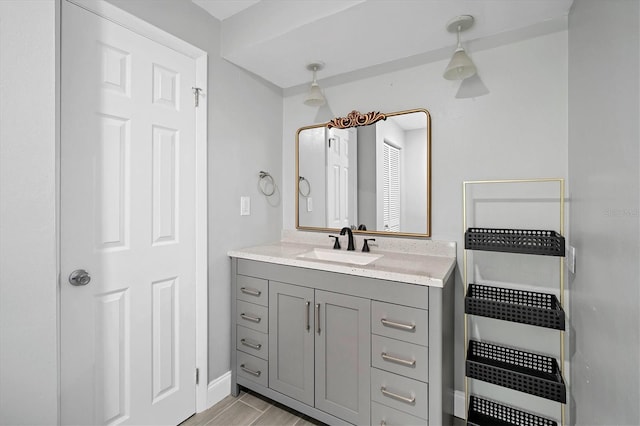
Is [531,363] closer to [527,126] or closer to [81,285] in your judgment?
[527,126]

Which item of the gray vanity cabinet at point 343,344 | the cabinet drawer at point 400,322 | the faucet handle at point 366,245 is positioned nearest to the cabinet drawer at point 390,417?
the gray vanity cabinet at point 343,344

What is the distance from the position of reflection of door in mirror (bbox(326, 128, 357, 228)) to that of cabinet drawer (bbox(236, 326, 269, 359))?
0.92 metres

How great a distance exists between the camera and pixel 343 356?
1.61 metres

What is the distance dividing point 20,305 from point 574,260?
2.33 meters

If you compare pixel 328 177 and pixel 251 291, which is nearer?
pixel 251 291

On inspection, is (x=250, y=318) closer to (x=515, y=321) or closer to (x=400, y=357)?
(x=400, y=357)

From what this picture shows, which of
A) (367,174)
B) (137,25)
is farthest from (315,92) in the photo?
(137,25)

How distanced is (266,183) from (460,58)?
1.52 meters

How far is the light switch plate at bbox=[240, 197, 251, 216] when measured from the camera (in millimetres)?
2160

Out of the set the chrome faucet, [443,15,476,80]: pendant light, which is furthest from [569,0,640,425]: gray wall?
the chrome faucet

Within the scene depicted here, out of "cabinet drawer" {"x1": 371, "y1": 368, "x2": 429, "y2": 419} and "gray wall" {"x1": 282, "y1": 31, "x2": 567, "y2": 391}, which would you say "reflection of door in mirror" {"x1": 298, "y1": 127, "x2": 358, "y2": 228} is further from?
"cabinet drawer" {"x1": 371, "y1": 368, "x2": 429, "y2": 419}

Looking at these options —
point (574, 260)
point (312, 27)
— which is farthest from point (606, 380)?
point (312, 27)

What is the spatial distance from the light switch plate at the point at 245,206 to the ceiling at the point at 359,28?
3.05 ft

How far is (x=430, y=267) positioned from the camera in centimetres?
161
